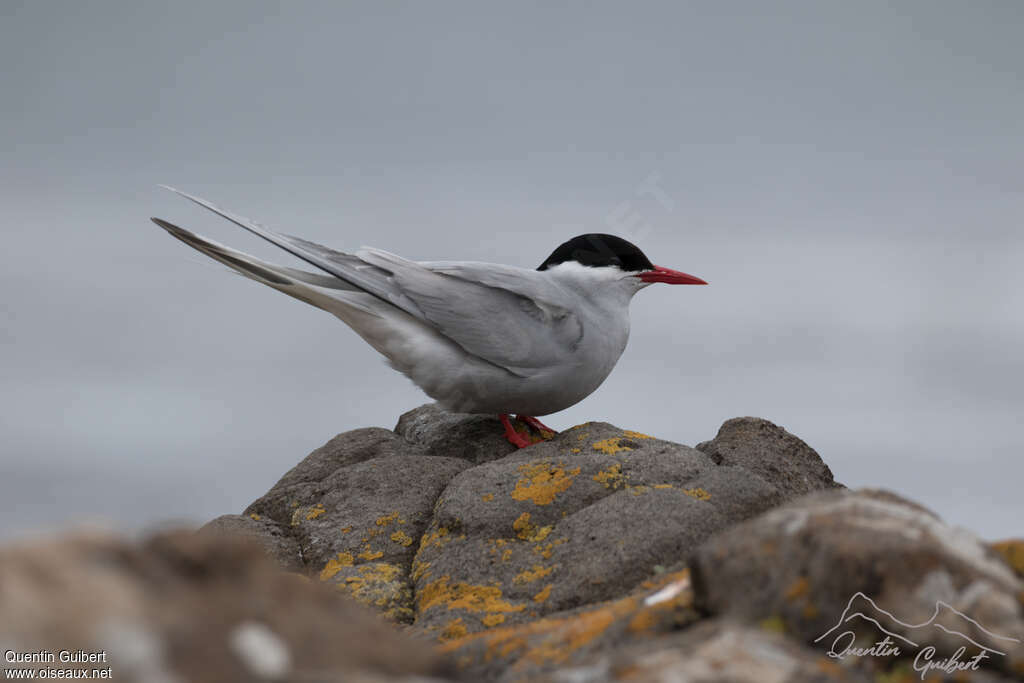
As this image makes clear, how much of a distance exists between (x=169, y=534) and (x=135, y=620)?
327 millimetres

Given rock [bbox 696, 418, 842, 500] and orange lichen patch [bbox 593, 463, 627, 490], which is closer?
orange lichen patch [bbox 593, 463, 627, 490]

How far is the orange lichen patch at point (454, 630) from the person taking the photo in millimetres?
4336

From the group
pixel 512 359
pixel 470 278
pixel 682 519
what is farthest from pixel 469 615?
pixel 470 278

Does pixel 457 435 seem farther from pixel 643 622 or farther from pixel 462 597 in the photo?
pixel 643 622

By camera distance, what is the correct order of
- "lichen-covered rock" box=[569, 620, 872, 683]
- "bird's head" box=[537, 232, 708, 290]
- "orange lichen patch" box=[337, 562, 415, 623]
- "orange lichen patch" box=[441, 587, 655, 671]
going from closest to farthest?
"lichen-covered rock" box=[569, 620, 872, 683], "orange lichen patch" box=[441, 587, 655, 671], "orange lichen patch" box=[337, 562, 415, 623], "bird's head" box=[537, 232, 708, 290]

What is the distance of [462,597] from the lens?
4.83 m

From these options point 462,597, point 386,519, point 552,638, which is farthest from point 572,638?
point 386,519

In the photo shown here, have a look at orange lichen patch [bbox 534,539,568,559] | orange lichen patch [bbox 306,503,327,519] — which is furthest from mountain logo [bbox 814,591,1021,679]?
orange lichen patch [bbox 306,503,327,519]

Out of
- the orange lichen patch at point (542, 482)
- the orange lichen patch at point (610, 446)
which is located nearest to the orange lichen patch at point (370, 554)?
the orange lichen patch at point (542, 482)

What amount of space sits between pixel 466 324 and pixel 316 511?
1.63m

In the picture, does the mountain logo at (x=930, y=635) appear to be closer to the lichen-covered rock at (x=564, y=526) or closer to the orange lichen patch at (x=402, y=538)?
the lichen-covered rock at (x=564, y=526)

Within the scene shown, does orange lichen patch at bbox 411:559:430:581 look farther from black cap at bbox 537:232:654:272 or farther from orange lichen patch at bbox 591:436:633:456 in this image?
black cap at bbox 537:232:654:272

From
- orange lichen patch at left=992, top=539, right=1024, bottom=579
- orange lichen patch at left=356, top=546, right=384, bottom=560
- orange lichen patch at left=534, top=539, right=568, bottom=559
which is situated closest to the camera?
orange lichen patch at left=992, top=539, right=1024, bottom=579

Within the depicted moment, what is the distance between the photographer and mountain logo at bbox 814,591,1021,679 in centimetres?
271
